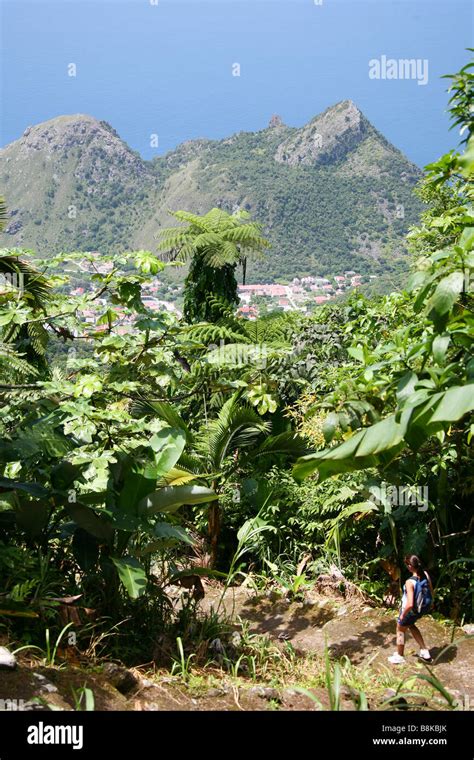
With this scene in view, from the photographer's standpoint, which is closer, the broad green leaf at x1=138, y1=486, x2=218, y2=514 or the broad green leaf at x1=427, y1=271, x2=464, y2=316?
the broad green leaf at x1=427, y1=271, x2=464, y2=316

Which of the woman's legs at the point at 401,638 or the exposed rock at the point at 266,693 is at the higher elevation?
the exposed rock at the point at 266,693

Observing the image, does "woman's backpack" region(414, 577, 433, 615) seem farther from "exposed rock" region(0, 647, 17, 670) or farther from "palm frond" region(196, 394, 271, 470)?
"exposed rock" region(0, 647, 17, 670)

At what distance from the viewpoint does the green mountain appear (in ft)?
149

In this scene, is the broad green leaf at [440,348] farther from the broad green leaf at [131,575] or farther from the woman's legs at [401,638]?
the woman's legs at [401,638]

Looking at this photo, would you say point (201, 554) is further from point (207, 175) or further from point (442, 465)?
point (207, 175)

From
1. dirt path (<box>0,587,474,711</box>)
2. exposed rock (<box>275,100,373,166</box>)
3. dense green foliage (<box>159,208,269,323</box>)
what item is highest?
exposed rock (<box>275,100,373,166</box>)

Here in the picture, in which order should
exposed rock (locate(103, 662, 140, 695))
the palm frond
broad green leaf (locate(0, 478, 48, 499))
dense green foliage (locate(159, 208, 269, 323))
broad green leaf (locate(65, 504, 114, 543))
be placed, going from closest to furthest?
exposed rock (locate(103, 662, 140, 695)) → broad green leaf (locate(0, 478, 48, 499)) → broad green leaf (locate(65, 504, 114, 543)) → the palm frond → dense green foliage (locate(159, 208, 269, 323))

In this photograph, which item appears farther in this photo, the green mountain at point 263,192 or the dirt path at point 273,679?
the green mountain at point 263,192

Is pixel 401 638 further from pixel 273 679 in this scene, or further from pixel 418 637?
pixel 273 679

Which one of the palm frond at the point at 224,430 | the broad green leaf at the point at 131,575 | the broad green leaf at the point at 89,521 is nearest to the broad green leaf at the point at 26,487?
the broad green leaf at the point at 89,521

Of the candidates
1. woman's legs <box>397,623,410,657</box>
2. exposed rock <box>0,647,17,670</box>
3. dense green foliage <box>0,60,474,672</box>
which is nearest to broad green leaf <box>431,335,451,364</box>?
dense green foliage <box>0,60,474,672</box>

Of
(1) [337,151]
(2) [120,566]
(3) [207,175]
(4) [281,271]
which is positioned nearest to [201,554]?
(2) [120,566]

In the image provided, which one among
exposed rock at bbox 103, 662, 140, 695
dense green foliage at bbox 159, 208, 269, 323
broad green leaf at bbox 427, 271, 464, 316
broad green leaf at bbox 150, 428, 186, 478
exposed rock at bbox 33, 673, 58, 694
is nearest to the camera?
broad green leaf at bbox 427, 271, 464, 316

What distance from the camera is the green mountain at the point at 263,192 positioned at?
1789 inches
